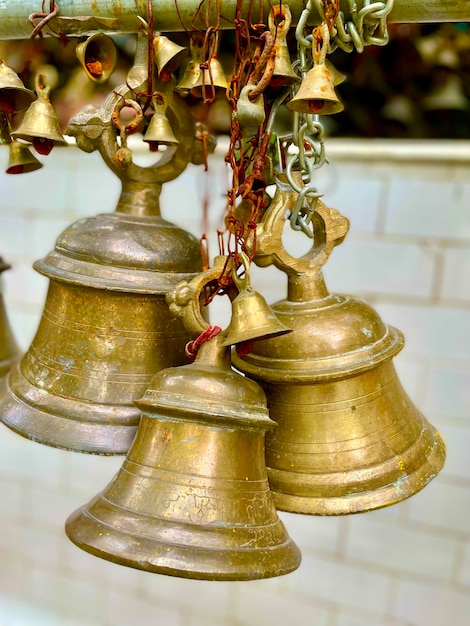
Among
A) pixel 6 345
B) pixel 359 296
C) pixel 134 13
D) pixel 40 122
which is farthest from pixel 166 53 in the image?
pixel 359 296

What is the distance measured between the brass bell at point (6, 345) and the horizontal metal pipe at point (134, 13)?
0.47m

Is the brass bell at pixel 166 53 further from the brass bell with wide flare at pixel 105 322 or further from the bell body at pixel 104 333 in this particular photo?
the bell body at pixel 104 333

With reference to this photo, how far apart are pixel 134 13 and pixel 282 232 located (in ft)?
1.19

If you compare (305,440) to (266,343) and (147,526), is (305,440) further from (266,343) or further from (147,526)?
(147,526)

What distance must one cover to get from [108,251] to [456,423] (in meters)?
1.39

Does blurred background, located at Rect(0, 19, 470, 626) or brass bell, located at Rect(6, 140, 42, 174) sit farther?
blurred background, located at Rect(0, 19, 470, 626)

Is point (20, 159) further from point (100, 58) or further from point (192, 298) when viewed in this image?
Answer: point (192, 298)

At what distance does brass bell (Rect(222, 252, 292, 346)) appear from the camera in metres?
0.75

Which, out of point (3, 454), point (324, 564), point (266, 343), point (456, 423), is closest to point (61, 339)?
point (266, 343)

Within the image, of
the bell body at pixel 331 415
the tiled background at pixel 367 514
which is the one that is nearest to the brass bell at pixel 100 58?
the bell body at pixel 331 415

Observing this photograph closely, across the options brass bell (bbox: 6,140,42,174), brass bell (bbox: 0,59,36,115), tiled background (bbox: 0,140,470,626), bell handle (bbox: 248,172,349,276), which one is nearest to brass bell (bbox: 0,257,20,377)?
brass bell (bbox: 6,140,42,174)

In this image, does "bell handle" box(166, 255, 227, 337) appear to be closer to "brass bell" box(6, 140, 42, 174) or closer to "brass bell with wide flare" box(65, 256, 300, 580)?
"brass bell with wide flare" box(65, 256, 300, 580)

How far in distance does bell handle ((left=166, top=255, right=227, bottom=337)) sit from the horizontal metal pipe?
1.02 feet

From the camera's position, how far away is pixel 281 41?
79 cm
